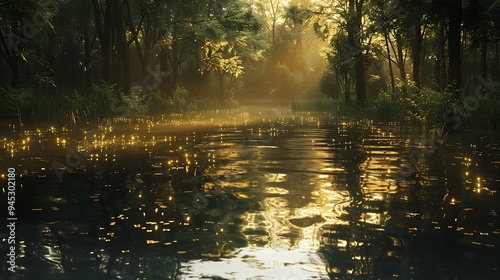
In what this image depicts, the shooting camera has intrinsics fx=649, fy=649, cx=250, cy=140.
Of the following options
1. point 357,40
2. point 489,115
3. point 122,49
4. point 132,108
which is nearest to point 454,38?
point 489,115

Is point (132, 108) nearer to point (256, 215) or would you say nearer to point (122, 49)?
point (122, 49)

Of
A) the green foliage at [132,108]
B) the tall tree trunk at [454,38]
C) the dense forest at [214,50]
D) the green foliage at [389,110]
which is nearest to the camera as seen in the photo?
the tall tree trunk at [454,38]

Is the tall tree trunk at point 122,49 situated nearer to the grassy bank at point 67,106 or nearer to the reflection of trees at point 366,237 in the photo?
the grassy bank at point 67,106

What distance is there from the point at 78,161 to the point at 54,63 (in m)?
51.1

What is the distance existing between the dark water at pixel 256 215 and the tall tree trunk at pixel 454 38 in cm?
761

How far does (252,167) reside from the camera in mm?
13602

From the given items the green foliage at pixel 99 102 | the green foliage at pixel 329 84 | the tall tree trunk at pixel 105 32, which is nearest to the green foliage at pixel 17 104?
the green foliage at pixel 99 102

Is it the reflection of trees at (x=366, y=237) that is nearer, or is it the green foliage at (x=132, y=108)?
the reflection of trees at (x=366, y=237)

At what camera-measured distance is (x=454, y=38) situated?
77.7 ft

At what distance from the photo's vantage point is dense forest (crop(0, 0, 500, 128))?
2523 cm

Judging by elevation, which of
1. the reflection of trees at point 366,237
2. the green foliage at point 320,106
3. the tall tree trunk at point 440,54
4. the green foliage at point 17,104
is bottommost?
the reflection of trees at point 366,237

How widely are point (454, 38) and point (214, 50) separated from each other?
27708mm

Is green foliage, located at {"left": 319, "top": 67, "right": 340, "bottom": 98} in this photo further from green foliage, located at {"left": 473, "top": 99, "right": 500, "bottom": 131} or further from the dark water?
the dark water

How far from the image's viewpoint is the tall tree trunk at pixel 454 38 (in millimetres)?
23391
